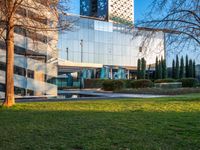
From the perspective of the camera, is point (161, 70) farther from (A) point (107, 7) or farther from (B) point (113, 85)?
(B) point (113, 85)

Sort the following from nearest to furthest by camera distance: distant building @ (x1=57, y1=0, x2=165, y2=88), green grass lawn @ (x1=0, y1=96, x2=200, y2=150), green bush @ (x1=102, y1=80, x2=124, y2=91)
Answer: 1. green grass lawn @ (x1=0, y1=96, x2=200, y2=150)
2. green bush @ (x1=102, y1=80, x2=124, y2=91)
3. distant building @ (x1=57, y1=0, x2=165, y2=88)

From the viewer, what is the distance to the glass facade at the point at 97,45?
7719cm

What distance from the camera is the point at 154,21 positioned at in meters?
11.8

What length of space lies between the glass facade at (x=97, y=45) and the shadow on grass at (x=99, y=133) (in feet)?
216

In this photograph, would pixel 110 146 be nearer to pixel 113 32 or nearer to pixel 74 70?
pixel 74 70

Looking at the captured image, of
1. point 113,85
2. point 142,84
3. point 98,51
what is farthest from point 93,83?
point 98,51

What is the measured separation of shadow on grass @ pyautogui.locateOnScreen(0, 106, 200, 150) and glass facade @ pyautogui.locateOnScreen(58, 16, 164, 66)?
65805 mm

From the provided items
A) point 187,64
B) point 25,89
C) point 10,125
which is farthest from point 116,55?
point 10,125

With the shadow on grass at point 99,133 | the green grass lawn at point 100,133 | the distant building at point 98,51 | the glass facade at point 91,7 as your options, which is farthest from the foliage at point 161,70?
the green grass lawn at point 100,133

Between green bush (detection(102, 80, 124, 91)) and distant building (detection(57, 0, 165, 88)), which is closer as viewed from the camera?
green bush (detection(102, 80, 124, 91))

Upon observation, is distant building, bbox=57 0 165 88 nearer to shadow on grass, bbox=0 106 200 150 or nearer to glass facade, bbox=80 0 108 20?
glass facade, bbox=80 0 108 20

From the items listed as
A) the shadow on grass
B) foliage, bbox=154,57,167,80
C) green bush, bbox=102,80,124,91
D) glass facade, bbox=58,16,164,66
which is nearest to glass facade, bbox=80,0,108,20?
green bush, bbox=102,80,124,91

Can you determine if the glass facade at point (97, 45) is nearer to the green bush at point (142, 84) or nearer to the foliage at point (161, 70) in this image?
the foliage at point (161, 70)

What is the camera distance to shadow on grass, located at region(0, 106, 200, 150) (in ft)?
20.8
